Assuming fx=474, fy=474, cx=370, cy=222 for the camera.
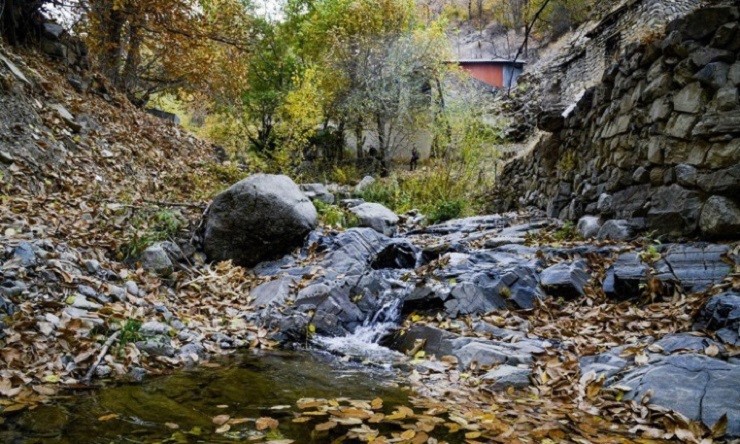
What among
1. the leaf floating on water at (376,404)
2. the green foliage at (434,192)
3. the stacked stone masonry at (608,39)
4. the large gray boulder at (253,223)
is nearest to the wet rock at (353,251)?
the large gray boulder at (253,223)

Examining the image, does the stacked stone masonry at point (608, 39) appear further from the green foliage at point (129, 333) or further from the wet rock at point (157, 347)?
the green foliage at point (129, 333)

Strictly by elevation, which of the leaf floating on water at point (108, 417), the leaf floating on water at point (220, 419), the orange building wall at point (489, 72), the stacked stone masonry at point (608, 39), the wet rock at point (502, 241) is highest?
the orange building wall at point (489, 72)

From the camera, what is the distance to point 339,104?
752 inches

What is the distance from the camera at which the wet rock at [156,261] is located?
234 inches

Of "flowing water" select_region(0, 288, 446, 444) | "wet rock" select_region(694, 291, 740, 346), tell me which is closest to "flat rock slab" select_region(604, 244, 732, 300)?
"wet rock" select_region(694, 291, 740, 346)

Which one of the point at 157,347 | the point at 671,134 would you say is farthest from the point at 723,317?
the point at 157,347

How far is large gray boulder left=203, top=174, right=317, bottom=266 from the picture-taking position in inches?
287

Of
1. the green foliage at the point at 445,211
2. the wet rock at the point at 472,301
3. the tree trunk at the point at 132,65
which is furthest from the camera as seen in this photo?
the green foliage at the point at 445,211

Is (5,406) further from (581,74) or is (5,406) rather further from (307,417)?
(581,74)

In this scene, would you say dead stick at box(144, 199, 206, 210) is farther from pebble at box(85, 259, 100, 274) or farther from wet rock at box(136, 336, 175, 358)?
wet rock at box(136, 336, 175, 358)

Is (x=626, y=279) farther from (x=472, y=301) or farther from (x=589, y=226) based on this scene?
(x=589, y=226)

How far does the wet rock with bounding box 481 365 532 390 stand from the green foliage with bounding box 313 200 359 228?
→ 5.54 m

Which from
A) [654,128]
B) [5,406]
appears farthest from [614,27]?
[5,406]

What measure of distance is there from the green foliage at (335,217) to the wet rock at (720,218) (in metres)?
5.71
